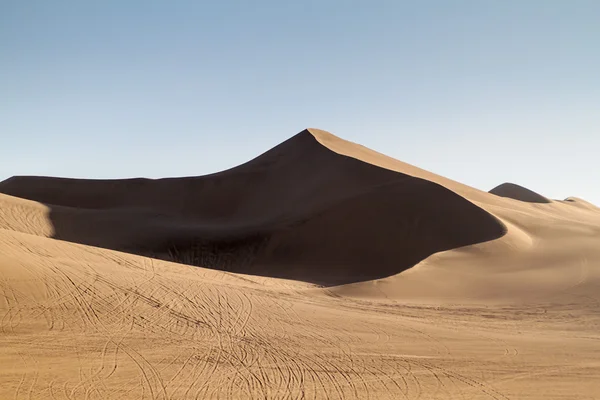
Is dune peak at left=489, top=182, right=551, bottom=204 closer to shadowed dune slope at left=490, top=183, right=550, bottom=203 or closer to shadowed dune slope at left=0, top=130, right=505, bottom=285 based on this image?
shadowed dune slope at left=490, top=183, right=550, bottom=203

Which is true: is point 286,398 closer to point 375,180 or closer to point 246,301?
point 246,301

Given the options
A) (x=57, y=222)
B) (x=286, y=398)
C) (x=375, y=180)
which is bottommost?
(x=286, y=398)

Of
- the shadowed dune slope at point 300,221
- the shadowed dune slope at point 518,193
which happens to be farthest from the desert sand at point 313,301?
the shadowed dune slope at point 518,193

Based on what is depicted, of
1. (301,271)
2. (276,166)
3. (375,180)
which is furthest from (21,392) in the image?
(276,166)

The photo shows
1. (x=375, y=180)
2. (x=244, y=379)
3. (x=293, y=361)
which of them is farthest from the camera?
(x=375, y=180)

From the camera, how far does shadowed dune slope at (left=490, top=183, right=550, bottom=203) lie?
63809mm

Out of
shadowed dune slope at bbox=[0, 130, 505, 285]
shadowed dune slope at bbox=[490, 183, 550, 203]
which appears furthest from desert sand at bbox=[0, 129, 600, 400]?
shadowed dune slope at bbox=[490, 183, 550, 203]

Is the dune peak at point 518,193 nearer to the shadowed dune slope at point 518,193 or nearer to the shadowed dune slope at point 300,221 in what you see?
the shadowed dune slope at point 518,193

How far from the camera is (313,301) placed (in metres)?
17.5

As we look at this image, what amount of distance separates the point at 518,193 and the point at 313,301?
5849cm

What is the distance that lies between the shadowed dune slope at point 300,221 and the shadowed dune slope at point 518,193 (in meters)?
30.5

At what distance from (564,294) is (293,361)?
11.2m

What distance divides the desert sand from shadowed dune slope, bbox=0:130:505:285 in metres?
0.12

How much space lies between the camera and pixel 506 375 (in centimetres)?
1011
